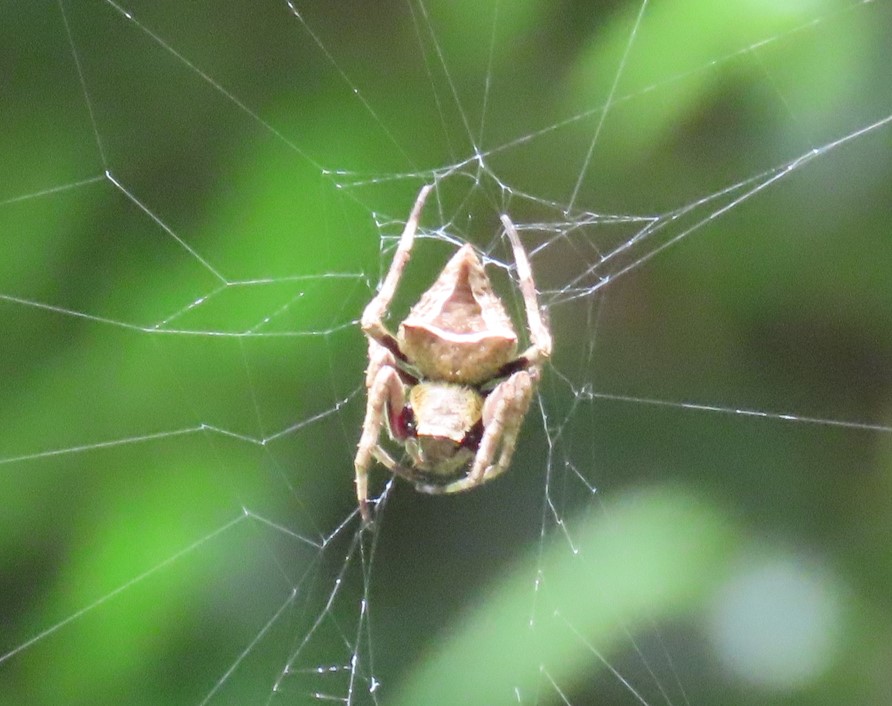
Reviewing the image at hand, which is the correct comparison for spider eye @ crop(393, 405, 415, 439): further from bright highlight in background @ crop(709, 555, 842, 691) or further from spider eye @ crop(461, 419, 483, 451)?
bright highlight in background @ crop(709, 555, 842, 691)

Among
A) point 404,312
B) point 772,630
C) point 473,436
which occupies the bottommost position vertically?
point 772,630

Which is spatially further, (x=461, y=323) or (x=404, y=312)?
(x=404, y=312)

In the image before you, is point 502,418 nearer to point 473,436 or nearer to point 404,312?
point 473,436

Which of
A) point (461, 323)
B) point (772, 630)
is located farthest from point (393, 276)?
point (772, 630)

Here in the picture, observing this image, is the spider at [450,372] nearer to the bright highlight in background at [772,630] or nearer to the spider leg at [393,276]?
the spider leg at [393,276]

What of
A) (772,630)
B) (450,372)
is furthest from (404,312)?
(772,630)

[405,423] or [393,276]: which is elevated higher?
[393,276]
